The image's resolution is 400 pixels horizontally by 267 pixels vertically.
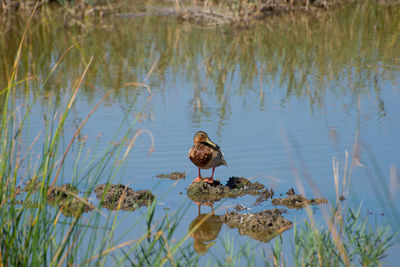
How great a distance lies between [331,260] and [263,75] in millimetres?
7205

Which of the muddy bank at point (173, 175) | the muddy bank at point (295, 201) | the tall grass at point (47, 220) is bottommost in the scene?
the muddy bank at point (173, 175)

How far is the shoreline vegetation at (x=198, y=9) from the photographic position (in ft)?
54.8

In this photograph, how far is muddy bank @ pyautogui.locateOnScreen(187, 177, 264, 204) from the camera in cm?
559

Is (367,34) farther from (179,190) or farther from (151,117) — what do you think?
(179,190)

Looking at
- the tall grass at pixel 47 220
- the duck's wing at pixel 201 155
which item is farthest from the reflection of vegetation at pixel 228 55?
the tall grass at pixel 47 220

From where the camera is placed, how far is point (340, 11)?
18.4 m

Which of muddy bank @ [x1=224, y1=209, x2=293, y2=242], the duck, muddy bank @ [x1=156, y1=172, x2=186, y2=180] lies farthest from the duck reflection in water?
muddy bank @ [x1=156, y1=172, x2=186, y2=180]

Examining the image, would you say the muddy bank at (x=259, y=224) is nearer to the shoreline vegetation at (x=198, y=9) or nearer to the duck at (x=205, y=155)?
the duck at (x=205, y=155)

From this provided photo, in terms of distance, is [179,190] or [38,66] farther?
[38,66]

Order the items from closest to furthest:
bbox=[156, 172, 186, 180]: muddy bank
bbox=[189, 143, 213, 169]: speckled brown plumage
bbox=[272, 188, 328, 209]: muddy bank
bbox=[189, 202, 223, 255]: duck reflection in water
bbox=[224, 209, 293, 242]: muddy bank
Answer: bbox=[189, 202, 223, 255]: duck reflection in water → bbox=[224, 209, 293, 242]: muddy bank → bbox=[272, 188, 328, 209]: muddy bank → bbox=[189, 143, 213, 169]: speckled brown plumage → bbox=[156, 172, 186, 180]: muddy bank

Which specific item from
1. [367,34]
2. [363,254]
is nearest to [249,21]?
[367,34]

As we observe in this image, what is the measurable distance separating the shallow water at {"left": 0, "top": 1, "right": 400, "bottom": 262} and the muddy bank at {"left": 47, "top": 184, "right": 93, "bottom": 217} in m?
0.16

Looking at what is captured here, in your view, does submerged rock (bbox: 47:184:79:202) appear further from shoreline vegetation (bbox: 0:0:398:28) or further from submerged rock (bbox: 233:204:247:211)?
shoreline vegetation (bbox: 0:0:398:28)

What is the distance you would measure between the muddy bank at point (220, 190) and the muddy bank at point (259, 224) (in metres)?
0.66
